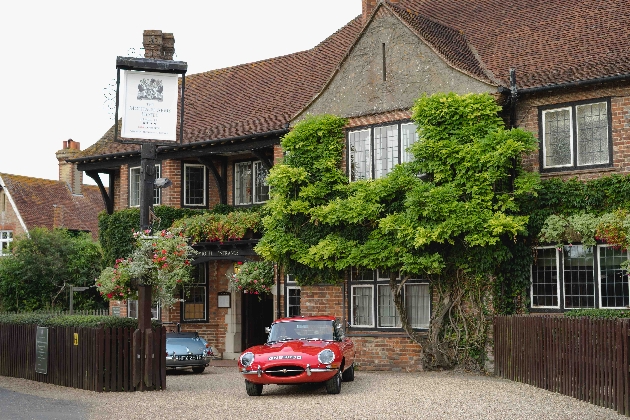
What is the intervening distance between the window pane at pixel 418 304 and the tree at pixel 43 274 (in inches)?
697

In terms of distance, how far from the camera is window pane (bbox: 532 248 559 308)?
20.7 metres

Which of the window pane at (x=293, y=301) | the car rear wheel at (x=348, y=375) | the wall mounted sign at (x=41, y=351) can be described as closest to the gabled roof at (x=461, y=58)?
the window pane at (x=293, y=301)

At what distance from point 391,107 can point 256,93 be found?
7868mm

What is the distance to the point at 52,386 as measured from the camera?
Answer: 19.5 m

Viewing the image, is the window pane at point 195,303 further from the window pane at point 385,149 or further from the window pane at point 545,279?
the window pane at point 545,279

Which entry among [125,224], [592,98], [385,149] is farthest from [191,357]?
[592,98]

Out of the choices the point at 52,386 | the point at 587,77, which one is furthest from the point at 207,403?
the point at 587,77

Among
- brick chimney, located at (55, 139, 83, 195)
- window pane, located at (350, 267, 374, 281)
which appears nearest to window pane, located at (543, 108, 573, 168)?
window pane, located at (350, 267, 374, 281)

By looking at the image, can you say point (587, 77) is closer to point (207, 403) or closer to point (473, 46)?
point (473, 46)

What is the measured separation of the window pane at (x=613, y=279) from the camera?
1980 cm

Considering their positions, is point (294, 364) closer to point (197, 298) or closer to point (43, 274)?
point (197, 298)

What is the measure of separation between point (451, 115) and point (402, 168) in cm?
169

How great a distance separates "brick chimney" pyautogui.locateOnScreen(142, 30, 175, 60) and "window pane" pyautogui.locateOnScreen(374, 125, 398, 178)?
394 inches

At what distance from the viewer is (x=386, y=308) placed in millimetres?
23203
